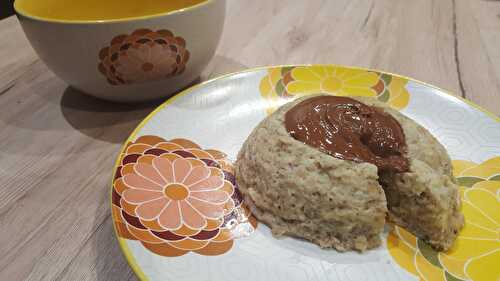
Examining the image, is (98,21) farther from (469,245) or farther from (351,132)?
(469,245)

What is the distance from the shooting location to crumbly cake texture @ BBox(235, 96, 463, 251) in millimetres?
1117

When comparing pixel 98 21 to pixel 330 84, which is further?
pixel 330 84

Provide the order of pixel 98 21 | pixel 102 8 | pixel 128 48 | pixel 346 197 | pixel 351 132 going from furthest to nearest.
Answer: pixel 102 8
pixel 128 48
pixel 98 21
pixel 351 132
pixel 346 197

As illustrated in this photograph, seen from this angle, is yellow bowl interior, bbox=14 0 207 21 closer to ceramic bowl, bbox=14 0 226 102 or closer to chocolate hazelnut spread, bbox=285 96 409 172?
ceramic bowl, bbox=14 0 226 102

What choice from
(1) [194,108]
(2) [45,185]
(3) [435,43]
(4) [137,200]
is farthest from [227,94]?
(3) [435,43]

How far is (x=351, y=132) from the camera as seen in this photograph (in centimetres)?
122

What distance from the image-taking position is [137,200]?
115 centimetres

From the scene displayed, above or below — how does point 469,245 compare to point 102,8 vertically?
below

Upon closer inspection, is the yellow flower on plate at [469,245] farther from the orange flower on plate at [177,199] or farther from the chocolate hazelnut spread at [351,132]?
the orange flower on plate at [177,199]

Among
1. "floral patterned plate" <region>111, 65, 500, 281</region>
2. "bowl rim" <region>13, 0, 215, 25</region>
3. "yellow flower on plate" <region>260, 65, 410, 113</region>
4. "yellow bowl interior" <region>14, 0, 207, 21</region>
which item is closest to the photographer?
"floral patterned plate" <region>111, 65, 500, 281</region>

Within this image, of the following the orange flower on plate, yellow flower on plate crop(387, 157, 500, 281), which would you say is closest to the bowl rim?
the orange flower on plate

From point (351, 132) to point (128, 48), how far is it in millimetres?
898

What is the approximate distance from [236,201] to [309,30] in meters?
1.65

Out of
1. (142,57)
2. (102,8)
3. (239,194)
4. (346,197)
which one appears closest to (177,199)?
(239,194)
